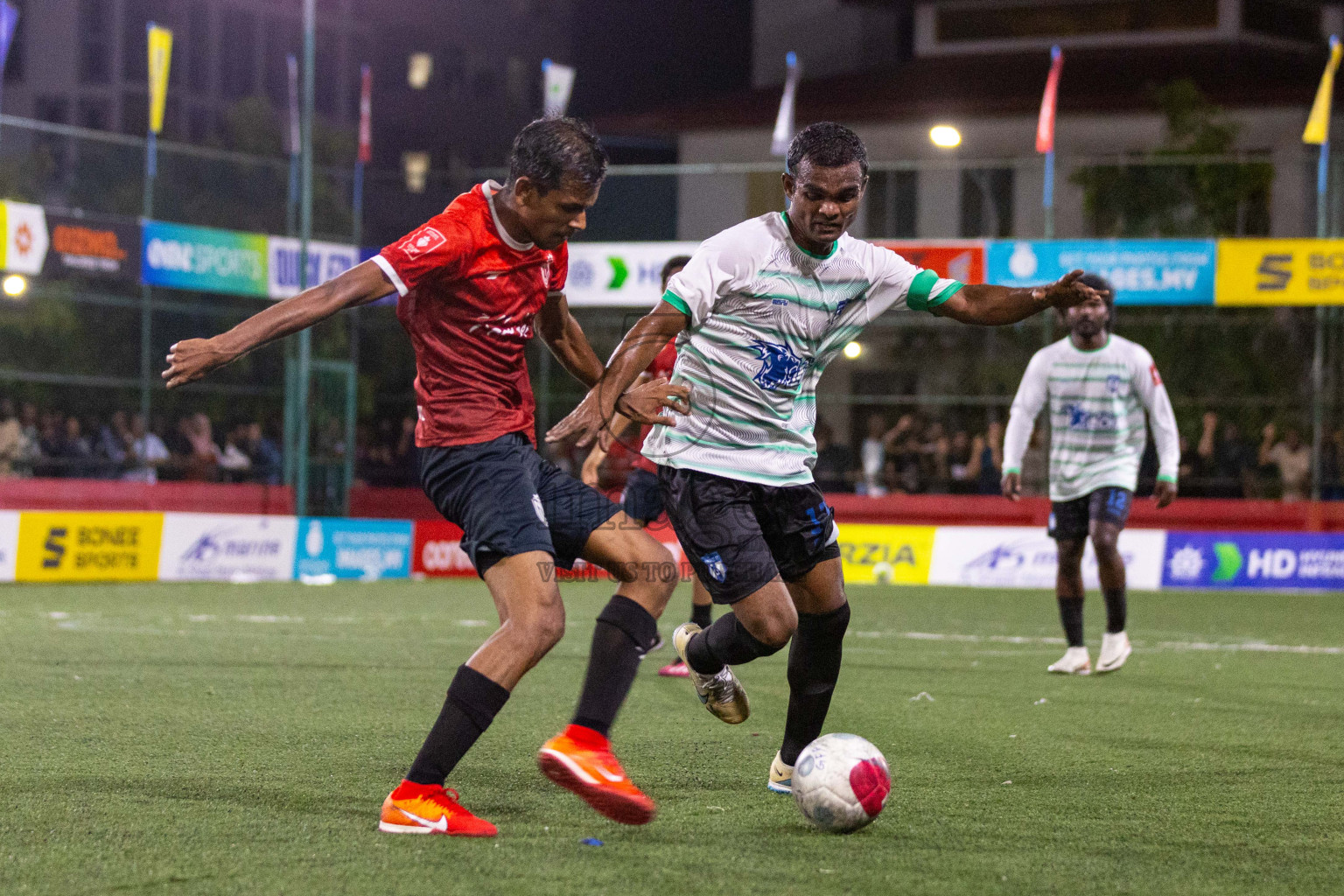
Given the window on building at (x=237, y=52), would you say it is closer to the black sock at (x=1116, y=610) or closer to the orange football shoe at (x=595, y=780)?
the black sock at (x=1116, y=610)

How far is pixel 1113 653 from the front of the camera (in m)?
9.18

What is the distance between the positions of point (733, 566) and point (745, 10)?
40848 mm

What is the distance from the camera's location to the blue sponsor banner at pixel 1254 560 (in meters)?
18.0

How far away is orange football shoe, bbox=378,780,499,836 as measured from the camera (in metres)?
4.36

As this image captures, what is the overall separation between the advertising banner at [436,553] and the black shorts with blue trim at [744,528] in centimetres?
1375

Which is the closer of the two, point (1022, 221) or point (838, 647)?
point (838, 647)

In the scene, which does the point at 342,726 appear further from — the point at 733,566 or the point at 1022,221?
the point at 1022,221

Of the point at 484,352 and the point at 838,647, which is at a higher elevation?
the point at 484,352

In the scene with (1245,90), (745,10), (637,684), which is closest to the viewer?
(637,684)

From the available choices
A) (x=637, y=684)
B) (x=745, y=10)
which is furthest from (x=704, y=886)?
(x=745, y=10)

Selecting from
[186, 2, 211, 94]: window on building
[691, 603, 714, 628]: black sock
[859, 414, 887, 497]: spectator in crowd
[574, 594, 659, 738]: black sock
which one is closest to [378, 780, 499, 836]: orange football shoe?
[574, 594, 659, 738]: black sock

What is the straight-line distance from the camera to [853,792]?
4535mm

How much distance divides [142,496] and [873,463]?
928 centimetres

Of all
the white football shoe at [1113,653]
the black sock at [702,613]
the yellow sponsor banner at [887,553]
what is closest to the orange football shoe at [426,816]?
the black sock at [702,613]
